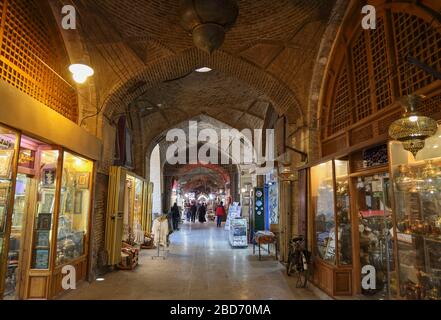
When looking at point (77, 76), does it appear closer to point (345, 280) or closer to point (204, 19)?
point (204, 19)

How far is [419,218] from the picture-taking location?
3.67 meters

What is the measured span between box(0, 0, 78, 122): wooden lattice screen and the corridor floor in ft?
11.0

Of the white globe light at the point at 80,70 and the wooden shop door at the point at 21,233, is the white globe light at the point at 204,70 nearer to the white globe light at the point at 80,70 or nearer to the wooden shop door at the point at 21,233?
the white globe light at the point at 80,70

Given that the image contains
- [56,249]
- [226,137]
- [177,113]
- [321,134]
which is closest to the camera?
[56,249]

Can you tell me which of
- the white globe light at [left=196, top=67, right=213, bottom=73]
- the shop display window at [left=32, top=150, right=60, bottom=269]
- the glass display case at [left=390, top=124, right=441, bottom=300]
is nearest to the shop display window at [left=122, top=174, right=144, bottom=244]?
the white globe light at [left=196, top=67, right=213, bottom=73]

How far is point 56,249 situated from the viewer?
4988mm

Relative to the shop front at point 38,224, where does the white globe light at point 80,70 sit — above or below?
above

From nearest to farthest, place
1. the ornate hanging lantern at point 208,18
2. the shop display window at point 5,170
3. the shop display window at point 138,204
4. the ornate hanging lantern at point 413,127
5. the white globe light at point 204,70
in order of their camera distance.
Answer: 1. the ornate hanging lantern at point 413,127
2. the shop display window at point 5,170
3. the ornate hanging lantern at point 208,18
4. the white globe light at point 204,70
5. the shop display window at point 138,204

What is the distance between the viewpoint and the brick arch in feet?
22.2

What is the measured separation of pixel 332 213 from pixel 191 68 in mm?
4492

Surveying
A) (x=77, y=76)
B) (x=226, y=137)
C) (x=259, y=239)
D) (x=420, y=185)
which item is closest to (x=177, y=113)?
(x=226, y=137)

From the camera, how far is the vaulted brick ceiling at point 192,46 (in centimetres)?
569

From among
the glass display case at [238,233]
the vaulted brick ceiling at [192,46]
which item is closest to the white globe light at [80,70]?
the vaulted brick ceiling at [192,46]

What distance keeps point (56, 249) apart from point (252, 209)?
26.2 ft
